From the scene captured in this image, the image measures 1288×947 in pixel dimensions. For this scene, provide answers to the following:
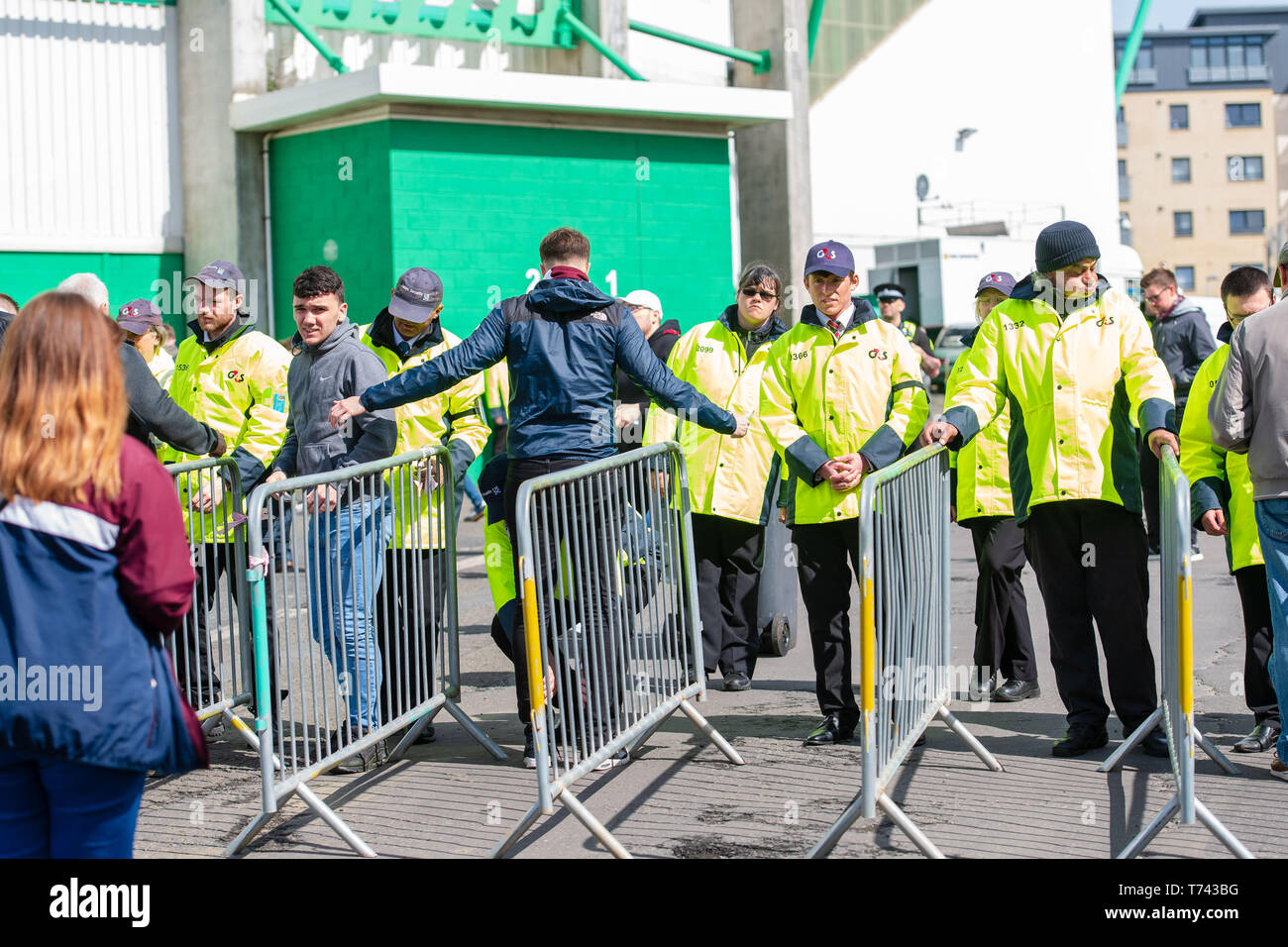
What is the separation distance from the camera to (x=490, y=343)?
603 cm

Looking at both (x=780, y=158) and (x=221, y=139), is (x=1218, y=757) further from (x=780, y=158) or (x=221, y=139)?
(x=780, y=158)

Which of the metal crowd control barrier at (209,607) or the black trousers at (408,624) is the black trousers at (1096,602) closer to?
the black trousers at (408,624)

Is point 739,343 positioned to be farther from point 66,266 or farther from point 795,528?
point 66,266

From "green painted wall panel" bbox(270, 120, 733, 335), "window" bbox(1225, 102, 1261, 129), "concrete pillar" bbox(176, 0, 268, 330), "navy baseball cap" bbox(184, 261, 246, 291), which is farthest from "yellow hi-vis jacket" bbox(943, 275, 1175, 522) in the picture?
"window" bbox(1225, 102, 1261, 129)

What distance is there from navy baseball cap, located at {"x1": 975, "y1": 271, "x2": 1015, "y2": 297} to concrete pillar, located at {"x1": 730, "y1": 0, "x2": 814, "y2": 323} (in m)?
10.3

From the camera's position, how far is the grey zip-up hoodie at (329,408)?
6297 millimetres

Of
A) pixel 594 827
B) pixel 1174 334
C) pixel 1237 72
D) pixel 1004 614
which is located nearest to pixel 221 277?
pixel 594 827

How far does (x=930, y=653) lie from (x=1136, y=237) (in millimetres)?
81251

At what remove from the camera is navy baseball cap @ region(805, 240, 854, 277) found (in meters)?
6.35

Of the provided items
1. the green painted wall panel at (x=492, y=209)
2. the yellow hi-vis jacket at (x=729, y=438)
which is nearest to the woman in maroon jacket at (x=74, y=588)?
the yellow hi-vis jacket at (x=729, y=438)

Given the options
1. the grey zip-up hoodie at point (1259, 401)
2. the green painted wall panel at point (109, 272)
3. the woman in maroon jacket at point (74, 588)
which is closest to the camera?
the woman in maroon jacket at point (74, 588)
